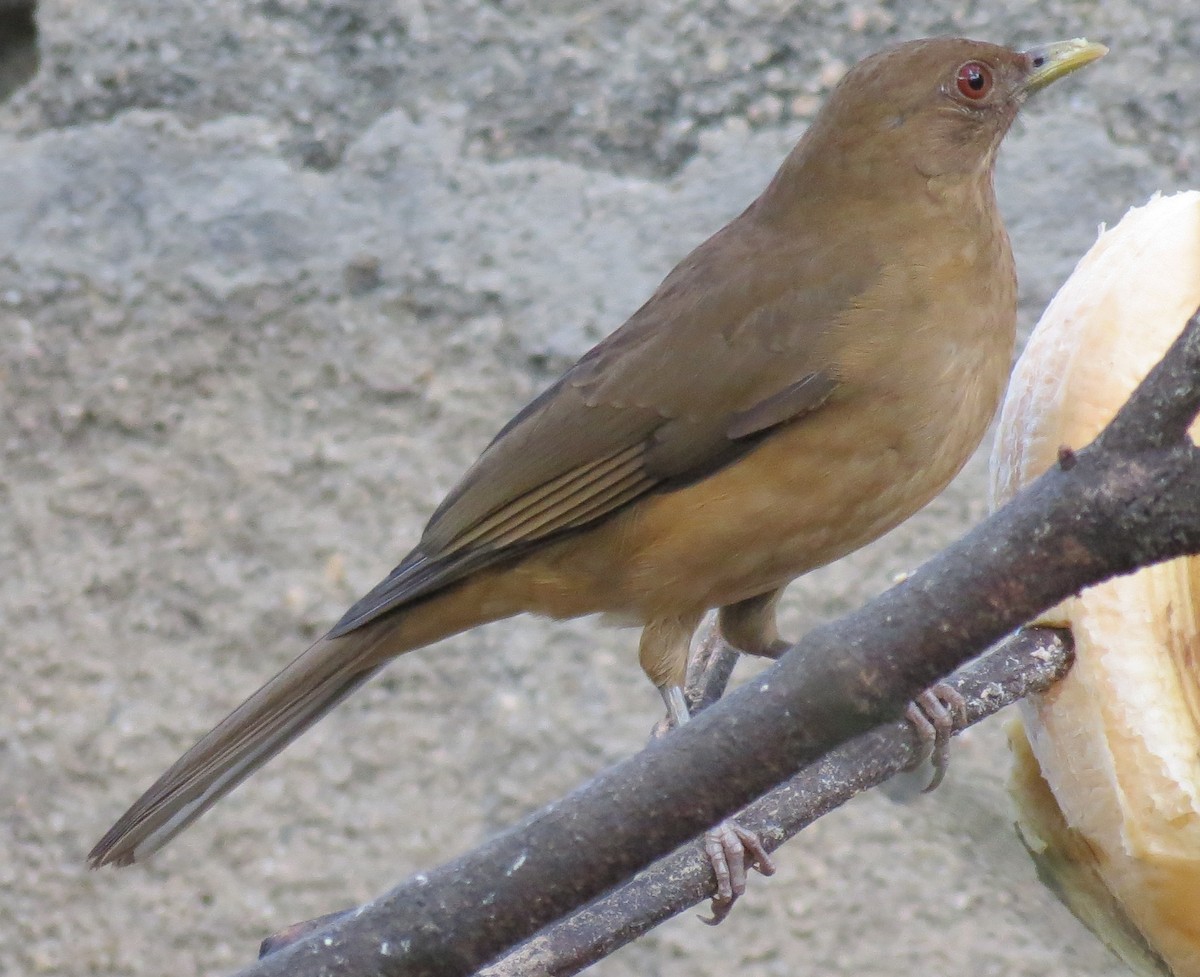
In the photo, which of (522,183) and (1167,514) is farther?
(522,183)

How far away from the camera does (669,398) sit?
2.25m

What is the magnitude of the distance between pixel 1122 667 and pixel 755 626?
80 centimetres

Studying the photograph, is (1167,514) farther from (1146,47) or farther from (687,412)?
(1146,47)

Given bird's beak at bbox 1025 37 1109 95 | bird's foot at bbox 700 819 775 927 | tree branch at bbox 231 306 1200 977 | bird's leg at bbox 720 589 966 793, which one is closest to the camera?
tree branch at bbox 231 306 1200 977

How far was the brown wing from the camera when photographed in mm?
2158

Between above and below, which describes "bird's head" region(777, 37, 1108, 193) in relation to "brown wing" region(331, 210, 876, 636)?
above

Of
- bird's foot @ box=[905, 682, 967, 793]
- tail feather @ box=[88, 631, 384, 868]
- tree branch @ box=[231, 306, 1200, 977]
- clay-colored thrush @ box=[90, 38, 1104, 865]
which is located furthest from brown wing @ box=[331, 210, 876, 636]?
tree branch @ box=[231, 306, 1200, 977]

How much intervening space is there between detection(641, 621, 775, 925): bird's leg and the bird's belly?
39 millimetres

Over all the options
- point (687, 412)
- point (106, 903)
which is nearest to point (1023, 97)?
point (687, 412)

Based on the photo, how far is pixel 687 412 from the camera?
7.31 feet

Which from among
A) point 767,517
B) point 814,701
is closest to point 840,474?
point 767,517

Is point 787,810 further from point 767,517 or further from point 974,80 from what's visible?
point 974,80

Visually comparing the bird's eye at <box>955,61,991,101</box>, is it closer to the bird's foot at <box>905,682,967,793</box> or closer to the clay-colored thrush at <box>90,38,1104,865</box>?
the clay-colored thrush at <box>90,38,1104,865</box>

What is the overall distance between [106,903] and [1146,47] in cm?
184
